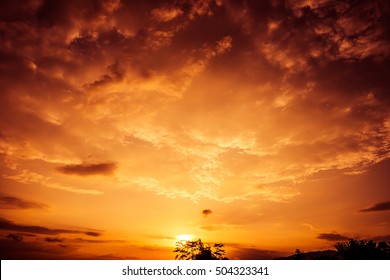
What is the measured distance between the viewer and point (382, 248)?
42156 mm
